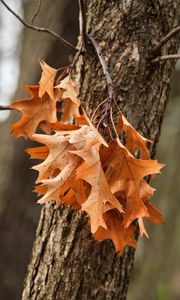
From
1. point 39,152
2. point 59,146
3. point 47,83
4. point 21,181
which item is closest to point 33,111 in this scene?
point 47,83

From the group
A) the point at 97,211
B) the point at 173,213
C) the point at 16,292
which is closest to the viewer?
the point at 97,211

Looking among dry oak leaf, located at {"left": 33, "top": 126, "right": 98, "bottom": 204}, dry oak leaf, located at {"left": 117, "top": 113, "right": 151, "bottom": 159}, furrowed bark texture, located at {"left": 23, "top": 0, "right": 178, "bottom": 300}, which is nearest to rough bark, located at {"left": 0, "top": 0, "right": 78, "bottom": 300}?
furrowed bark texture, located at {"left": 23, "top": 0, "right": 178, "bottom": 300}

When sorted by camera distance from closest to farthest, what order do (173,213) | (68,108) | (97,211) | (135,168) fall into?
(97,211)
(135,168)
(68,108)
(173,213)

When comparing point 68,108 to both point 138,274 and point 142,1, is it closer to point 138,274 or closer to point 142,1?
point 142,1

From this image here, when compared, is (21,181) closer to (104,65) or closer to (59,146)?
(104,65)

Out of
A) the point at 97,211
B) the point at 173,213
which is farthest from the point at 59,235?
the point at 173,213

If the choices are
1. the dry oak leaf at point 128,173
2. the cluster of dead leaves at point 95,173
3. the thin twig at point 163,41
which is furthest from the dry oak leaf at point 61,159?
the thin twig at point 163,41

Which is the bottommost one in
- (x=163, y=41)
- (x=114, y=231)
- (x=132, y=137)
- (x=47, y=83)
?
(x=114, y=231)

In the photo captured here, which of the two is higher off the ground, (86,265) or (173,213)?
(86,265)
